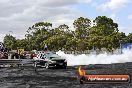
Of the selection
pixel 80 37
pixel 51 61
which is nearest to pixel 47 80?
pixel 51 61

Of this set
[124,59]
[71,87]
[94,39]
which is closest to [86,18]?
[94,39]

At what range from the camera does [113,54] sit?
6594 cm

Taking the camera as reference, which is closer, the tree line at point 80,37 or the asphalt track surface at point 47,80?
the asphalt track surface at point 47,80

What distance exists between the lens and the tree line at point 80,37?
92.9m

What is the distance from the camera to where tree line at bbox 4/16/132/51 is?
305 ft

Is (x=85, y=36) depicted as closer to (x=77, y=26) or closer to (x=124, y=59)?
(x=77, y=26)

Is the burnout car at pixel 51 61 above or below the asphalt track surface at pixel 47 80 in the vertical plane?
above

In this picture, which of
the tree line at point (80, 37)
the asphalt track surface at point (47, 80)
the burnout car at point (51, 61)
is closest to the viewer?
the asphalt track surface at point (47, 80)

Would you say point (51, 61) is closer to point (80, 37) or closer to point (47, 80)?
point (47, 80)

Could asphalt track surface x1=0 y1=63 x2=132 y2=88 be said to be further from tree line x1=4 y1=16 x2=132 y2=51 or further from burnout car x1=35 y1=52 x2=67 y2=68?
tree line x1=4 y1=16 x2=132 y2=51

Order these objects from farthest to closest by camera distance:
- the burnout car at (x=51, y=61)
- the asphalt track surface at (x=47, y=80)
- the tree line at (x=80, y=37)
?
the tree line at (x=80, y=37) → the burnout car at (x=51, y=61) → the asphalt track surface at (x=47, y=80)

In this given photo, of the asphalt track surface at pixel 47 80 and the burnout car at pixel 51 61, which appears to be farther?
the burnout car at pixel 51 61

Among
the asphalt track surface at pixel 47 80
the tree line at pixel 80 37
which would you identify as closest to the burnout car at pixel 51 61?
the asphalt track surface at pixel 47 80

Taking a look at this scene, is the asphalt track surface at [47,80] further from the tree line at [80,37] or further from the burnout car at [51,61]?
the tree line at [80,37]
